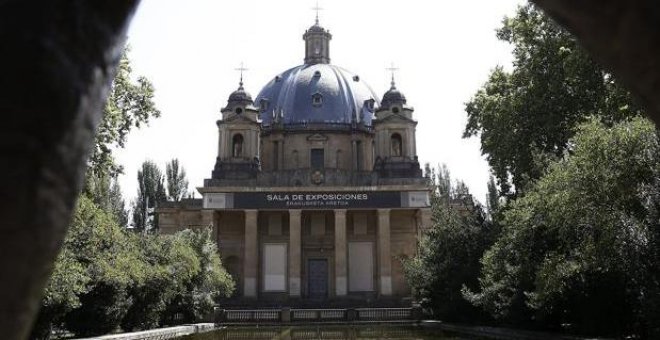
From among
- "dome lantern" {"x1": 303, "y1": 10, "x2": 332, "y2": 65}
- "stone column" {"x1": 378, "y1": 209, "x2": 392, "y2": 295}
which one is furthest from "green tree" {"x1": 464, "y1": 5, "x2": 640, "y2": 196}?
"dome lantern" {"x1": 303, "y1": 10, "x2": 332, "y2": 65}

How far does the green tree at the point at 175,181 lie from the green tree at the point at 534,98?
3537 cm

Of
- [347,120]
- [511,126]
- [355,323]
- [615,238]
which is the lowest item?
[355,323]

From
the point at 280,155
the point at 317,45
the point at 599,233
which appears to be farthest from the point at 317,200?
the point at 599,233

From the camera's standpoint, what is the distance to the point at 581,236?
13164 millimetres

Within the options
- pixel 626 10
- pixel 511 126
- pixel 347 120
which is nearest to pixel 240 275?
pixel 347 120

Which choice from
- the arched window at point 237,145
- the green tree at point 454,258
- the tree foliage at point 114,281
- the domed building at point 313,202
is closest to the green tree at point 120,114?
the tree foliage at point 114,281

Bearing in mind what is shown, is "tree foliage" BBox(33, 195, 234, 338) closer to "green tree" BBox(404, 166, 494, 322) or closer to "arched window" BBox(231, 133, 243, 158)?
"green tree" BBox(404, 166, 494, 322)

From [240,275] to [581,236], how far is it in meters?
35.2

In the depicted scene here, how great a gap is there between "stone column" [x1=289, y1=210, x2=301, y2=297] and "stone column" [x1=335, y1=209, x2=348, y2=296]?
2566mm

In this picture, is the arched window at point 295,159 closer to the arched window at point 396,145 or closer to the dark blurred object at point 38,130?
the arched window at point 396,145

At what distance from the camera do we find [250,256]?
1743 inches

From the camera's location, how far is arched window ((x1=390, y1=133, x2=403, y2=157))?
48.5m

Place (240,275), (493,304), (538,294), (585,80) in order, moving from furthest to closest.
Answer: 1. (240,275)
2. (585,80)
3. (493,304)
4. (538,294)

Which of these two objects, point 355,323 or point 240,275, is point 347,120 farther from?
point 355,323
